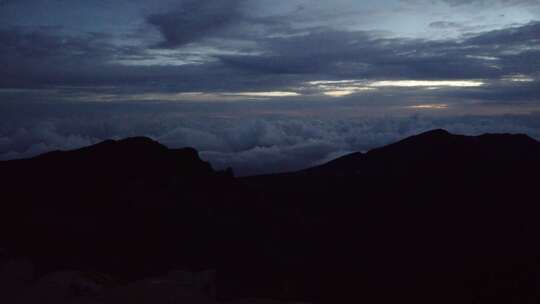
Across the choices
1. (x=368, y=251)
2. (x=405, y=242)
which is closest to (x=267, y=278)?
(x=368, y=251)

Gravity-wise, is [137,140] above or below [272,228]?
above

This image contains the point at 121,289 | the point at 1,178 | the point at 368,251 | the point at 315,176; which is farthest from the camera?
the point at 315,176

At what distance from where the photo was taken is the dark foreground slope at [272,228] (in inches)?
2064

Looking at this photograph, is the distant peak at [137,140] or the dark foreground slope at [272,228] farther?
the distant peak at [137,140]

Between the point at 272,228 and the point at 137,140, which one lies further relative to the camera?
the point at 137,140

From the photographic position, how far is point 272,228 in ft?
204

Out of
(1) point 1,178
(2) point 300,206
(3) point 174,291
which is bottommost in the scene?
(3) point 174,291

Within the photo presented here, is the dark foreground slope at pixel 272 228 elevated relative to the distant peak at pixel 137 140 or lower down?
lower down

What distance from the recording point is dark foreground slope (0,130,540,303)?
172 feet

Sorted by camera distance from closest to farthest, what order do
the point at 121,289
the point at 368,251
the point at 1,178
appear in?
the point at 121,289 < the point at 368,251 < the point at 1,178

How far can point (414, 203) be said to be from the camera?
7175cm

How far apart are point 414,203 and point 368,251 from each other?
1587 centimetres

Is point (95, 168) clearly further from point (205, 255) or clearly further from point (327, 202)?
point (327, 202)

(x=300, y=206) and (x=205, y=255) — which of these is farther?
(x=300, y=206)
